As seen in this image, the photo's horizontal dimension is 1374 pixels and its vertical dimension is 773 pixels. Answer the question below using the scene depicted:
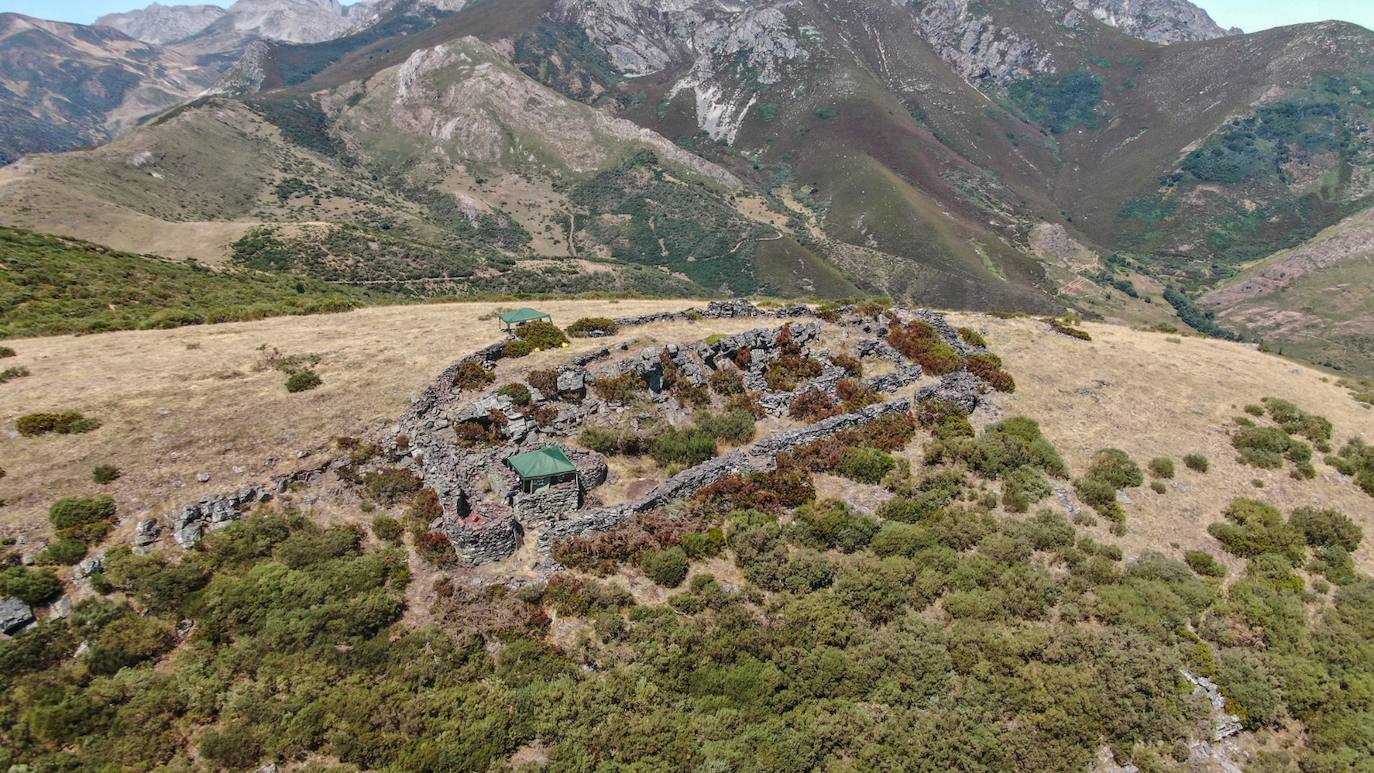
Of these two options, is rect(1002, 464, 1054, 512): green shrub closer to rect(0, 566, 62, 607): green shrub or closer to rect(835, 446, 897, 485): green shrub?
rect(835, 446, 897, 485): green shrub

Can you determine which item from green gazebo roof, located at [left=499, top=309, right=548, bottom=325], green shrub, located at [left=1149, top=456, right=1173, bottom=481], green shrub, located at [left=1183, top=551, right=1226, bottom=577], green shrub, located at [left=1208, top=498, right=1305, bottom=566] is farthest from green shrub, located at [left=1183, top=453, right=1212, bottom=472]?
green gazebo roof, located at [left=499, top=309, right=548, bottom=325]

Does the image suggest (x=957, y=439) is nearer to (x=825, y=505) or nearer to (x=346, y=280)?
(x=825, y=505)

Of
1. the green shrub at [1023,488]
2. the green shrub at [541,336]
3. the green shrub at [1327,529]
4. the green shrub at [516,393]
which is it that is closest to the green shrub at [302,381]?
the green shrub at [516,393]

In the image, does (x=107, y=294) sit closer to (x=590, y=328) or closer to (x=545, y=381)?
(x=590, y=328)

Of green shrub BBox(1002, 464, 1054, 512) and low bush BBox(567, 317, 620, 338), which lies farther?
low bush BBox(567, 317, 620, 338)

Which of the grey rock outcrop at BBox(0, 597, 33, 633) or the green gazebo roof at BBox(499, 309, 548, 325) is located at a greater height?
the green gazebo roof at BBox(499, 309, 548, 325)

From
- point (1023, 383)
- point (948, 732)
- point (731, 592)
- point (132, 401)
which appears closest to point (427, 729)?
point (731, 592)

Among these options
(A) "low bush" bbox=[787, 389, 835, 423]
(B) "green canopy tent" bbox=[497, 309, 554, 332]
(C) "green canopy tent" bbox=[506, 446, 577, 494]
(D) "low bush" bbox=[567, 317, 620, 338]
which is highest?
(B) "green canopy tent" bbox=[497, 309, 554, 332]

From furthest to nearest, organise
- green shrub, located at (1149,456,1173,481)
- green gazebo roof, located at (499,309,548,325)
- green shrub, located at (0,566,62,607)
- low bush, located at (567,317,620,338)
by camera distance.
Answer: low bush, located at (567,317,620,338) < green gazebo roof, located at (499,309,548,325) < green shrub, located at (1149,456,1173,481) < green shrub, located at (0,566,62,607)
